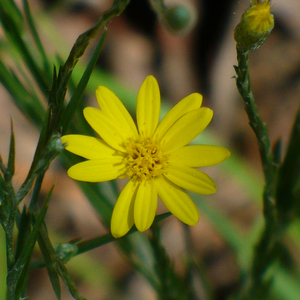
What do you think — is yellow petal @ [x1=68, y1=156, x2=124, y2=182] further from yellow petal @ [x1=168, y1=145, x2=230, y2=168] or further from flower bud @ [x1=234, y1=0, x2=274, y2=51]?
flower bud @ [x1=234, y1=0, x2=274, y2=51]

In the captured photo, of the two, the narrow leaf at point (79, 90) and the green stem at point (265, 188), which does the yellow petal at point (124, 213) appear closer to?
the narrow leaf at point (79, 90)

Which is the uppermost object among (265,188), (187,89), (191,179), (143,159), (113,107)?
(187,89)

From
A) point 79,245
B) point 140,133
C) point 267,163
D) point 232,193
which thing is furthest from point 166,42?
point 79,245

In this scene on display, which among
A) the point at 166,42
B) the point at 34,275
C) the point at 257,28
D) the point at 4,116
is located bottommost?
the point at 34,275

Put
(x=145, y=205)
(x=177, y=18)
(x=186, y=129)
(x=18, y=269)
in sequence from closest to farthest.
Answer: (x=18, y=269)
(x=145, y=205)
(x=186, y=129)
(x=177, y=18)

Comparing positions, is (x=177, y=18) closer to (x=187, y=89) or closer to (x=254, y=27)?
(x=254, y=27)

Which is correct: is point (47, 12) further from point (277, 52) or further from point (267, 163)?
point (267, 163)

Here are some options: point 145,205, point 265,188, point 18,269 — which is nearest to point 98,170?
point 145,205

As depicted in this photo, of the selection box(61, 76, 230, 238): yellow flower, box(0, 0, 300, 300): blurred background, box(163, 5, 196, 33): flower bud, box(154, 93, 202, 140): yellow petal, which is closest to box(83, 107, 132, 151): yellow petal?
box(61, 76, 230, 238): yellow flower
